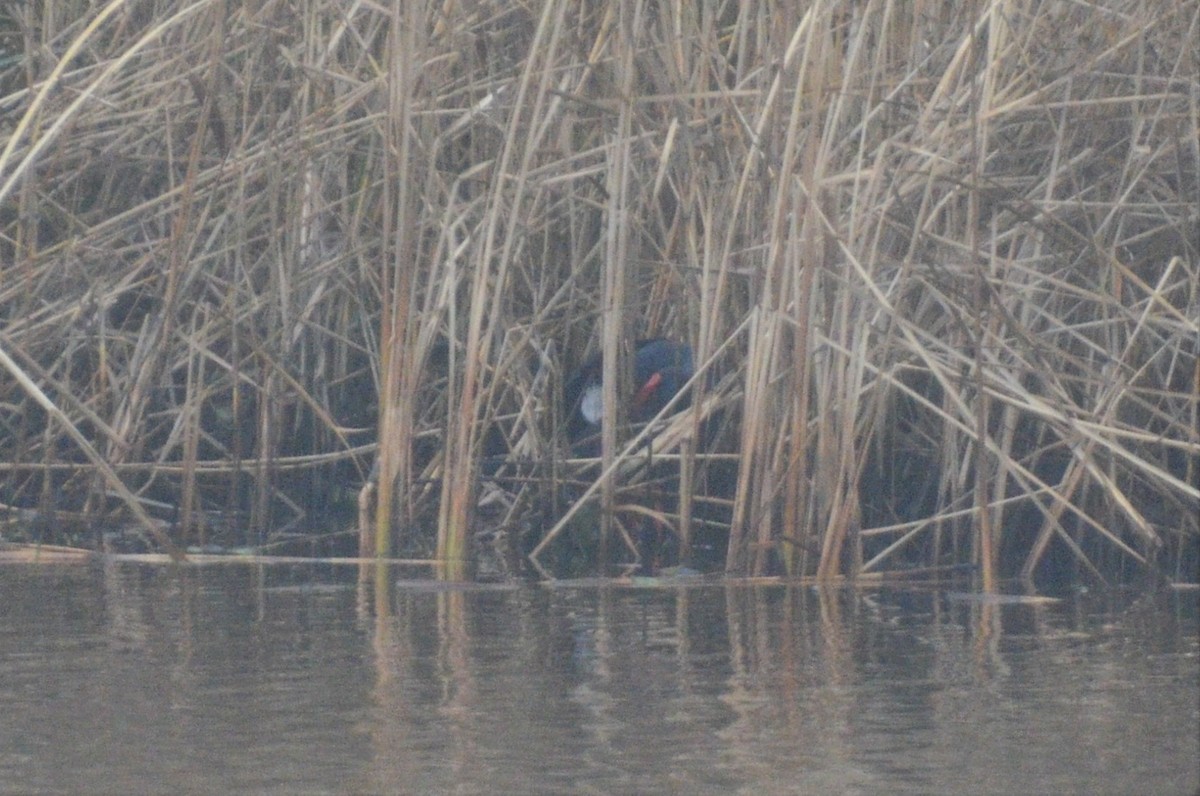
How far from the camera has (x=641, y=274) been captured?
6.03 m

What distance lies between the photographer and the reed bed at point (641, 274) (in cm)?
493

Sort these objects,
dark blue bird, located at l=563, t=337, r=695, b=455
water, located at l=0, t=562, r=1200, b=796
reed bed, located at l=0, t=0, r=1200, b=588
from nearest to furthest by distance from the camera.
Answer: water, located at l=0, t=562, r=1200, b=796 < reed bed, located at l=0, t=0, r=1200, b=588 < dark blue bird, located at l=563, t=337, r=695, b=455

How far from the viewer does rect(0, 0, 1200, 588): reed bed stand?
16.2 feet

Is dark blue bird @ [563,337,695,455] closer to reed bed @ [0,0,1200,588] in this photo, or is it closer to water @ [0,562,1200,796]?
reed bed @ [0,0,1200,588]

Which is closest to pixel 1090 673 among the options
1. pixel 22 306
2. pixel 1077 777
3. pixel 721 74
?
pixel 1077 777

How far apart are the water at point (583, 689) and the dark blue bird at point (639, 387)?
88 cm

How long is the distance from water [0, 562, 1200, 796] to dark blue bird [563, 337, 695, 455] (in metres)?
0.88

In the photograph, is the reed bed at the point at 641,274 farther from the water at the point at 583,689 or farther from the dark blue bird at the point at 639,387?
the water at the point at 583,689

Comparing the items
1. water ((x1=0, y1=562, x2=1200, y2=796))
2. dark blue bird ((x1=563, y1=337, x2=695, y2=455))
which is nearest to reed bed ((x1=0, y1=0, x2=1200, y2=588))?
dark blue bird ((x1=563, y1=337, x2=695, y2=455))

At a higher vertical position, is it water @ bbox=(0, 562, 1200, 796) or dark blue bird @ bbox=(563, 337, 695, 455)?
dark blue bird @ bbox=(563, 337, 695, 455)

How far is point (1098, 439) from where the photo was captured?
15.1 feet

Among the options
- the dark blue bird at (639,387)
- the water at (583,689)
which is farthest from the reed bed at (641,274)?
the water at (583,689)

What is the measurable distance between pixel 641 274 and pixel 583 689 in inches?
95.9

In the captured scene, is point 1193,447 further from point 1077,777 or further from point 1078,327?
point 1077,777
